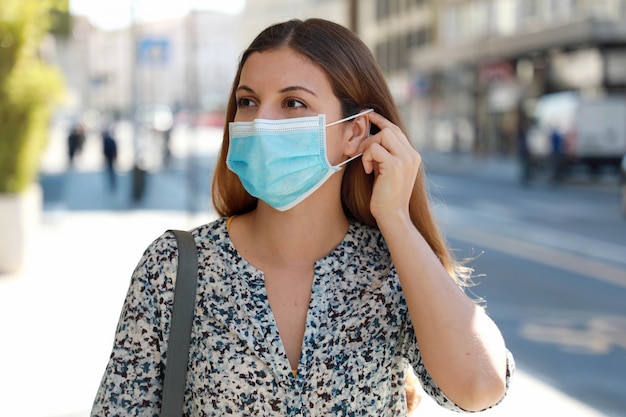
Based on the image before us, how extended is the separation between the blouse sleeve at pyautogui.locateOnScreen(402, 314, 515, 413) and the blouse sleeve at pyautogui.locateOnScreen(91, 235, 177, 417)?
21.4 inches

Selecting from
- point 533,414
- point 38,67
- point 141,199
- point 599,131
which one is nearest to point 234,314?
point 533,414

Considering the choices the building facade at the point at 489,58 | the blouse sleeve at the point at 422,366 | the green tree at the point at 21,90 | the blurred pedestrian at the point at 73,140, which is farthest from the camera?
the building facade at the point at 489,58

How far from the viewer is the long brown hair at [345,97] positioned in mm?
2506

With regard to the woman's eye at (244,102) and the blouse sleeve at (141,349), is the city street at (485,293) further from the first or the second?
the blouse sleeve at (141,349)

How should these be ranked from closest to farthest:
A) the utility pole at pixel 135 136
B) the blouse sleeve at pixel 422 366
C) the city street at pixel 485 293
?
the blouse sleeve at pixel 422 366
the city street at pixel 485 293
the utility pole at pixel 135 136

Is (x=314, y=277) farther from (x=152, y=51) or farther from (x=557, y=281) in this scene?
(x=152, y=51)

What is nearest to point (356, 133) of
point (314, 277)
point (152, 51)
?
point (314, 277)

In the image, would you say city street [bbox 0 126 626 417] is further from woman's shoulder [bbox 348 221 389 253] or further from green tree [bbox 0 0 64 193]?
green tree [bbox 0 0 64 193]

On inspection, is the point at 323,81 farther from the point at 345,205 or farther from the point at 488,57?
the point at 488,57

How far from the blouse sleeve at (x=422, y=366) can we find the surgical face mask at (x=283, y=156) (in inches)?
15.9

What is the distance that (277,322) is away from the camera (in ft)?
7.84

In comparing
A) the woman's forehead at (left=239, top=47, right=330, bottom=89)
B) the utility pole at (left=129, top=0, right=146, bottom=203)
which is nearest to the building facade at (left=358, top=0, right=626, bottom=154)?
the utility pole at (left=129, top=0, right=146, bottom=203)

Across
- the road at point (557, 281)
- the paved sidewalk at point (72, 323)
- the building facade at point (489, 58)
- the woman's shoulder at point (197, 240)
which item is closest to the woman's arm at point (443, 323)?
the woman's shoulder at point (197, 240)

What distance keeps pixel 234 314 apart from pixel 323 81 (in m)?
0.58
